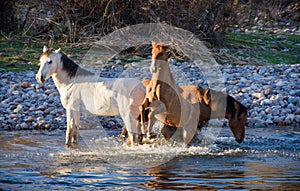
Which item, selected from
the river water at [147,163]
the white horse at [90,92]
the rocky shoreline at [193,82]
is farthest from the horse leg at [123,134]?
the rocky shoreline at [193,82]

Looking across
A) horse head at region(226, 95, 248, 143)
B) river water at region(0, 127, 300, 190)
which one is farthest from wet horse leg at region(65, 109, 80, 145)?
horse head at region(226, 95, 248, 143)

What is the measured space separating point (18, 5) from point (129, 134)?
8663mm

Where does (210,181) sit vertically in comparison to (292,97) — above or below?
below

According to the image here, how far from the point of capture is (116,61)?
49.5 ft

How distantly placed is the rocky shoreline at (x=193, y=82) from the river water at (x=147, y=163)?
769 mm

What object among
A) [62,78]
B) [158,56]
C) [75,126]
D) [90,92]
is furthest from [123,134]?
[158,56]

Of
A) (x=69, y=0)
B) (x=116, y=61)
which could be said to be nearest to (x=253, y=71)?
(x=116, y=61)

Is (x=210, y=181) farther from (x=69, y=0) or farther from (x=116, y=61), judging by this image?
(x=69, y=0)

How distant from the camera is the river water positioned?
7203mm

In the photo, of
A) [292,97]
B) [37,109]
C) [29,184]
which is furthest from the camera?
[292,97]

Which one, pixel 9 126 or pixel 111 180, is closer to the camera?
pixel 111 180

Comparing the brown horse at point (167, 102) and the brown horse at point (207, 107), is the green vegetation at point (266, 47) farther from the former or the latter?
the brown horse at point (167, 102)

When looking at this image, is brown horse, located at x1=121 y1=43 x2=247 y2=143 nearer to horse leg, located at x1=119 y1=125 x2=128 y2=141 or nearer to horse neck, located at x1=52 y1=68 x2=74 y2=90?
horse leg, located at x1=119 y1=125 x2=128 y2=141

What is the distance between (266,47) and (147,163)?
10.3m
